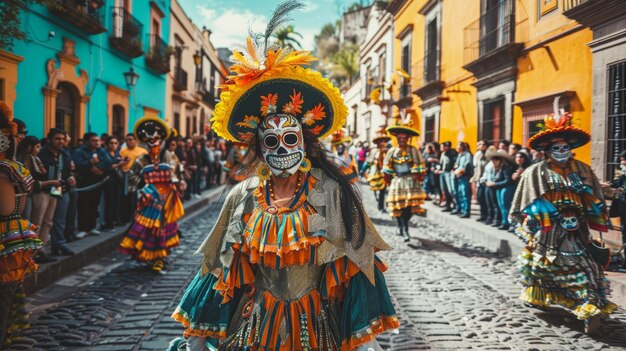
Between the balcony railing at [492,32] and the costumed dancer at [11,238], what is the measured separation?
1081 centimetres

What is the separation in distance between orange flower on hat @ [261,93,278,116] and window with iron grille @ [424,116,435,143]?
16870 millimetres

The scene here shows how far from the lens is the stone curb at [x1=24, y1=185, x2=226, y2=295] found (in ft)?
17.8

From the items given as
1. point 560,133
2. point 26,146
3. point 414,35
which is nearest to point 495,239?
point 560,133

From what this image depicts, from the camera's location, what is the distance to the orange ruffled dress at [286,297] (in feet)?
7.93

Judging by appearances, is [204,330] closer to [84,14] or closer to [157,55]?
[84,14]

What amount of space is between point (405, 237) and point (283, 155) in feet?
21.4

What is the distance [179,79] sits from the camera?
23.8 m

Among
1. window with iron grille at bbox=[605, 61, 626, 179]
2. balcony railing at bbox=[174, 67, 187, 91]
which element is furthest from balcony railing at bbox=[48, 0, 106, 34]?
window with iron grille at bbox=[605, 61, 626, 179]

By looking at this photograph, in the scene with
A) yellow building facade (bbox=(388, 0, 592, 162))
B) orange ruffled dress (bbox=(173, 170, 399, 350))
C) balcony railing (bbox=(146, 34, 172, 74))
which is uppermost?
balcony railing (bbox=(146, 34, 172, 74))

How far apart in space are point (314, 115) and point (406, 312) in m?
2.84

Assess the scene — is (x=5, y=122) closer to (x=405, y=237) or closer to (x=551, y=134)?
(x=551, y=134)

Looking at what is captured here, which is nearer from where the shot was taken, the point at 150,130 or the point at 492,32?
the point at 150,130

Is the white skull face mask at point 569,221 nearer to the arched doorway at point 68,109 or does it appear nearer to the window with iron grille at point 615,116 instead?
the window with iron grille at point 615,116

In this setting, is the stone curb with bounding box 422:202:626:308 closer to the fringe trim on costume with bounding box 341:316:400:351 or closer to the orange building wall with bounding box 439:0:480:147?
the fringe trim on costume with bounding box 341:316:400:351
